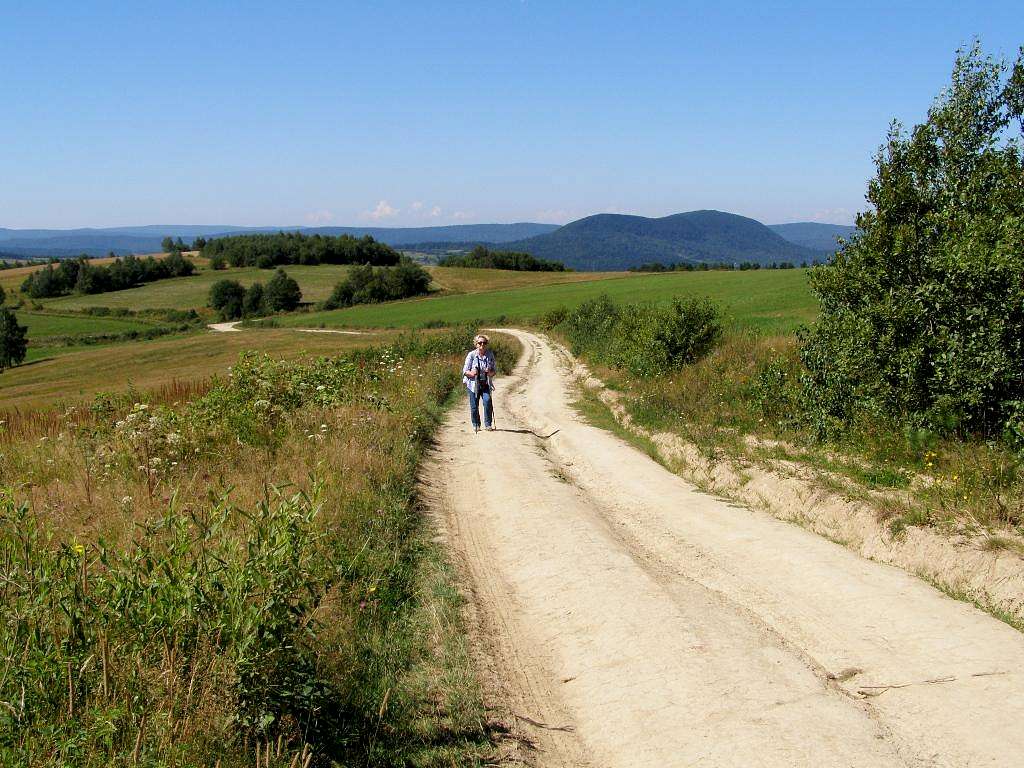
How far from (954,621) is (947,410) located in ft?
16.8

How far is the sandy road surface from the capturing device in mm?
4648

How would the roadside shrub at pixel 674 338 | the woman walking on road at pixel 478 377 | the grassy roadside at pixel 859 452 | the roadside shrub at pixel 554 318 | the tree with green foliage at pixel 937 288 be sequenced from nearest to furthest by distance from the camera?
the grassy roadside at pixel 859 452 → the tree with green foliage at pixel 937 288 → the woman walking on road at pixel 478 377 → the roadside shrub at pixel 674 338 → the roadside shrub at pixel 554 318

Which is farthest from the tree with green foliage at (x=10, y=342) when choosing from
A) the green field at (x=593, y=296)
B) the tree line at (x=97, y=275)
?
the tree line at (x=97, y=275)

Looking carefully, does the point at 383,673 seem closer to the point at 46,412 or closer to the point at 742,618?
the point at 742,618

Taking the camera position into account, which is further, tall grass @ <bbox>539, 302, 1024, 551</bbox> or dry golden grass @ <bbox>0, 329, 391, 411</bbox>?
dry golden grass @ <bbox>0, 329, 391, 411</bbox>

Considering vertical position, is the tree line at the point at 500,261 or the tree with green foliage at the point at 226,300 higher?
the tree line at the point at 500,261

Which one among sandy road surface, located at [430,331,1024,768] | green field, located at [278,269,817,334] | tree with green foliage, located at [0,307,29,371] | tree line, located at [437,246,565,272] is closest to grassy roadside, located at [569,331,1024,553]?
sandy road surface, located at [430,331,1024,768]

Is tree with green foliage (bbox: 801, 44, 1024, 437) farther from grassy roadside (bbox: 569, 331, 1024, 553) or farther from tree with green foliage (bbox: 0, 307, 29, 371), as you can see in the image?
tree with green foliage (bbox: 0, 307, 29, 371)

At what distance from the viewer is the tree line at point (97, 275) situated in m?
124

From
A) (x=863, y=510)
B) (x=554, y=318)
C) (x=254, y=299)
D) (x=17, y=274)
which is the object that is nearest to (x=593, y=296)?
(x=554, y=318)

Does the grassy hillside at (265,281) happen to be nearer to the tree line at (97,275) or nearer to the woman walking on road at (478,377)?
the tree line at (97,275)

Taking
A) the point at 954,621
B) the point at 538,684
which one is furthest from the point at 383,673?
the point at 954,621

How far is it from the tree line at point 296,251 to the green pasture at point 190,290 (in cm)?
610

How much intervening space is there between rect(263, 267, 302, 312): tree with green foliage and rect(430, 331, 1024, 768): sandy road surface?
108040mm
